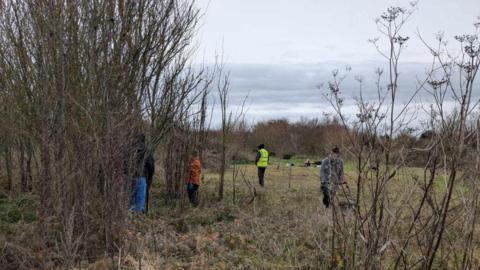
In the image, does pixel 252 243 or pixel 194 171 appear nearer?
pixel 252 243

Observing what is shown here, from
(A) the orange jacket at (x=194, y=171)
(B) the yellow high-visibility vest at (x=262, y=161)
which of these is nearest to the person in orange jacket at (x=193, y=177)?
(A) the orange jacket at (x=194, y=171)

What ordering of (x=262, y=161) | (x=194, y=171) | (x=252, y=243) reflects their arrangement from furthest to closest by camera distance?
(x=262, y=161) → (x=194, y=171) → (x=252, y=243)

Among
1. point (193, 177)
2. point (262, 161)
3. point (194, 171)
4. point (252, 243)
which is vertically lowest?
point (252, 243)

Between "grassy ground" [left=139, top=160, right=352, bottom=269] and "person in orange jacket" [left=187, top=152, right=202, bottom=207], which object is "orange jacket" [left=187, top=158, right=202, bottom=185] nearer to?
"person in orange jacket" [left=187, top=152, right=202, bottom=207]

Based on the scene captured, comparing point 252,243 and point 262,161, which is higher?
point 262,161

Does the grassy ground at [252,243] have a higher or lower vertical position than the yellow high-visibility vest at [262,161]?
lower

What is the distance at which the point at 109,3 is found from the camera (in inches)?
362

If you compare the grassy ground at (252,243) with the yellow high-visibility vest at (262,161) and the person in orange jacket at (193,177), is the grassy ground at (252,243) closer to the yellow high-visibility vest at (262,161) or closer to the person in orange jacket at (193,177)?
the person in orange jacket at (193,177)

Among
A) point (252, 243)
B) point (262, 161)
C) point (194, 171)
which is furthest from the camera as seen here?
point (262, 161)

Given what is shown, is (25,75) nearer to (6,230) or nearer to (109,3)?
(109,3)

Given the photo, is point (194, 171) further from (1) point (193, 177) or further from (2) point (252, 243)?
(2) point (252, 243)

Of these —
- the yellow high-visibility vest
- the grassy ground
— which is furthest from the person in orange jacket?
the yellow high-visibility vest

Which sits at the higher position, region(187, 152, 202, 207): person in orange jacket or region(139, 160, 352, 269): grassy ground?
region(187, 152, 202, 207): person in orange jacket

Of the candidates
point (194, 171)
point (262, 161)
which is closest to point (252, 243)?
point (194, 171)
